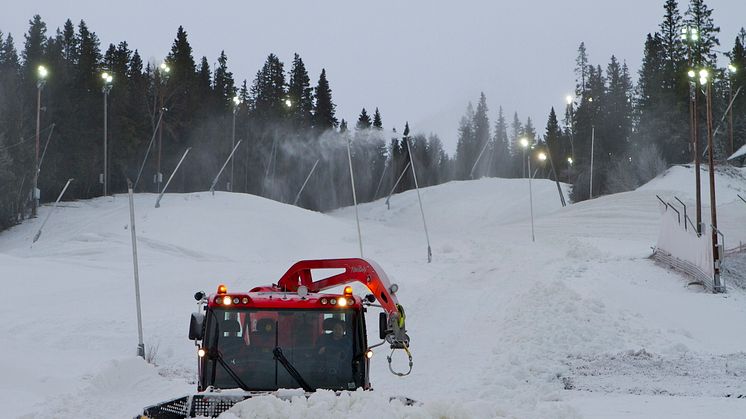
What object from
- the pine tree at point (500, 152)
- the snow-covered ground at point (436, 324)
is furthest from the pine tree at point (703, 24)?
the pine tree at point (500, 152)

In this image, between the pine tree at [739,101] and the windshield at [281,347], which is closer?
the windshield at [281,347]

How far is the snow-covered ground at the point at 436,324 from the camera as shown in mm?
10234

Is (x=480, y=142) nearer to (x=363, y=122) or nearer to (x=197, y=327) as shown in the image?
(x=363, y=122)

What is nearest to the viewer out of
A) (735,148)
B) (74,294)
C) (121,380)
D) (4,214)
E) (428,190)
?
(121,380)

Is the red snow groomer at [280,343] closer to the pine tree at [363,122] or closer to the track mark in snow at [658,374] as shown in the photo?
the track mark in snow at [658,374]

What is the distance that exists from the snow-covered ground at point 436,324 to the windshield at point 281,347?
1.38 metres

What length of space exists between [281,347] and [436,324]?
41.0 feet

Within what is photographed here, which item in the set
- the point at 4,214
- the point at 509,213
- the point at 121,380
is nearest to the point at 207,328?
the point at 121,380

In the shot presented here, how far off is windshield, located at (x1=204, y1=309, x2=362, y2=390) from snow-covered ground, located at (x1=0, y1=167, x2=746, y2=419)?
1376 millimetres

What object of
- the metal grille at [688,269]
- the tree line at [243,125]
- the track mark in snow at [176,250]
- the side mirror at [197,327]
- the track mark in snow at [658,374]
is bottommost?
the track mark in snow at [658,374]

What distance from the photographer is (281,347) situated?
709cm

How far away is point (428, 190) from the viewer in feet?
311

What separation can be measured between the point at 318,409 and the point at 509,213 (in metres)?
73.5

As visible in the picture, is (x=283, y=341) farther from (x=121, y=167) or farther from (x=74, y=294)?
(x=121, y=167)
